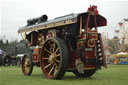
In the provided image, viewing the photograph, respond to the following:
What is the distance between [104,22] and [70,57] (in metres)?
2.28

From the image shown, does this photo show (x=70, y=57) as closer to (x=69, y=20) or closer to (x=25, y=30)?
(x=69, y=20)

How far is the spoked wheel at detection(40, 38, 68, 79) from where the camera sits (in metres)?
7.55

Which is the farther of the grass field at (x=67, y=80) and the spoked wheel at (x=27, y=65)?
the spoked wheel at (x=27, y=65)

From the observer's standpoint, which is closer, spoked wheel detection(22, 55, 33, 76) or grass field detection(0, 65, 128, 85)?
grass field detection(0, 65, 128, 85)

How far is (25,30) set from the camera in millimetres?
10727

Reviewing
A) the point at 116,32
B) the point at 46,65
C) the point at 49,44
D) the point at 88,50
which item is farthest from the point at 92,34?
the point at 116,32

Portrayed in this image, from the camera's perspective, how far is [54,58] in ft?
26.8

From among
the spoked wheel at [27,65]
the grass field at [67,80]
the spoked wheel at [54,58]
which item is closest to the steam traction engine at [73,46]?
the spoked wheel at [54,58]

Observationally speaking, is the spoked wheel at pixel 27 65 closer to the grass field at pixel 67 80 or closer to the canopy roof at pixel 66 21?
the grass field at pixel 67 80

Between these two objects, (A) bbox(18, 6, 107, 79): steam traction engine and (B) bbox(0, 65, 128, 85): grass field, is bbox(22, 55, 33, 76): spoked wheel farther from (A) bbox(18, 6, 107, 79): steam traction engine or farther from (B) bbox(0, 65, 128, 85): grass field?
(A) bbox(18, 6, 107, 79): steam traction engine

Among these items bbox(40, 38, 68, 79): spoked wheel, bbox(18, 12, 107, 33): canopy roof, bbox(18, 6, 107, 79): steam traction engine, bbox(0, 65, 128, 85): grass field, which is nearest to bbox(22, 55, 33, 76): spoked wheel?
bbox(0, 65, 128, 85): grass field

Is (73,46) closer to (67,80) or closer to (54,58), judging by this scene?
(54,58)

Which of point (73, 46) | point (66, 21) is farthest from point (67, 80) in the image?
point (66, 21)

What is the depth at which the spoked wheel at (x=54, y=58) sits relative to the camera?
24.8 ft
